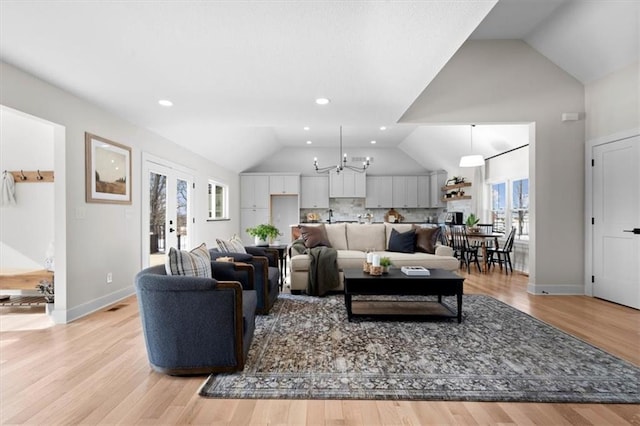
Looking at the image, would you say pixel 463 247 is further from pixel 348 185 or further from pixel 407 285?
pixel 348 185

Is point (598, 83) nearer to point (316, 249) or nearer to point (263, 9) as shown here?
point (316, 249)

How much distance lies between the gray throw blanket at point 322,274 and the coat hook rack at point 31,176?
359 cm

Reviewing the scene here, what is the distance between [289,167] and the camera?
9.98m

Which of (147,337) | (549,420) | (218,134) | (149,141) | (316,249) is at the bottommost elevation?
(549,420)

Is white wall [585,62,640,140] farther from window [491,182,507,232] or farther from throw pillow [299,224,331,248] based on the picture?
throw pillow [299,224,331,248]

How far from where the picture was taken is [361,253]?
491 centimetres

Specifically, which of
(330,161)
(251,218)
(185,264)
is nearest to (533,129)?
(185,264)

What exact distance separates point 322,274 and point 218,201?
4.73m

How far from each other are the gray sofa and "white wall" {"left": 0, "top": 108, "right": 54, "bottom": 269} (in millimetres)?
3280

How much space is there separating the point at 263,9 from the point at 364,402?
2490mm

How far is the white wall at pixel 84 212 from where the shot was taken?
3051 mm

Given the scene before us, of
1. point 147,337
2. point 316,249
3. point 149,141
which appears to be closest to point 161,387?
point 147,337

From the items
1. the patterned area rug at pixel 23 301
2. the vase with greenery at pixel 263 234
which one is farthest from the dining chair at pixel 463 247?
the patterned area rug at pixel 23 301

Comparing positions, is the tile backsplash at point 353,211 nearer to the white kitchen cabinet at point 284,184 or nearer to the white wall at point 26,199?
the white kitchen cabinet at point 284,184
